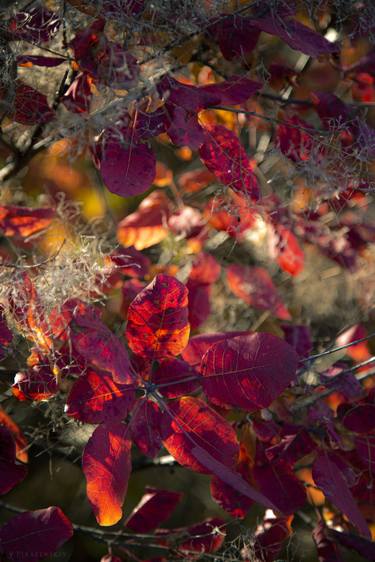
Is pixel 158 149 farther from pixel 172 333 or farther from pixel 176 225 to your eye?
pixel 172 333

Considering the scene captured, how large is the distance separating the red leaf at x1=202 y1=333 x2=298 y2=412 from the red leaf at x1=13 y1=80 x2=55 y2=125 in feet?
1.12

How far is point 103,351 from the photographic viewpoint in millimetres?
614

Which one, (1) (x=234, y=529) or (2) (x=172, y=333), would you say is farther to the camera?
(1) (x=234, y=529)

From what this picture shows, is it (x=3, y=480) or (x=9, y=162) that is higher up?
(x=9, y=162)

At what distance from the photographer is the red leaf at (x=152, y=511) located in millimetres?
868

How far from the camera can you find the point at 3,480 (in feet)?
2.26

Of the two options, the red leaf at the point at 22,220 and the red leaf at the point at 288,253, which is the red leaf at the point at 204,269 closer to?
the red leaf at the point at 288,253

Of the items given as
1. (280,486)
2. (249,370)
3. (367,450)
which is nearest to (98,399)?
(249,370)

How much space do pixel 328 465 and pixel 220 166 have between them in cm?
38

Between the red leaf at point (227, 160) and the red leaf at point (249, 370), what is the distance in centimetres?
20

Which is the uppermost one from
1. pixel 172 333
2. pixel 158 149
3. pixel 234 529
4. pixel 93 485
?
pixel 172 333

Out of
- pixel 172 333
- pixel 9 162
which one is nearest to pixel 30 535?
pixel 172 333

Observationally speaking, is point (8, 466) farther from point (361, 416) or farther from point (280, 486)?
point (361, 416)

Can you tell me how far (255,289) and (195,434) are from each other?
452 millimetres
